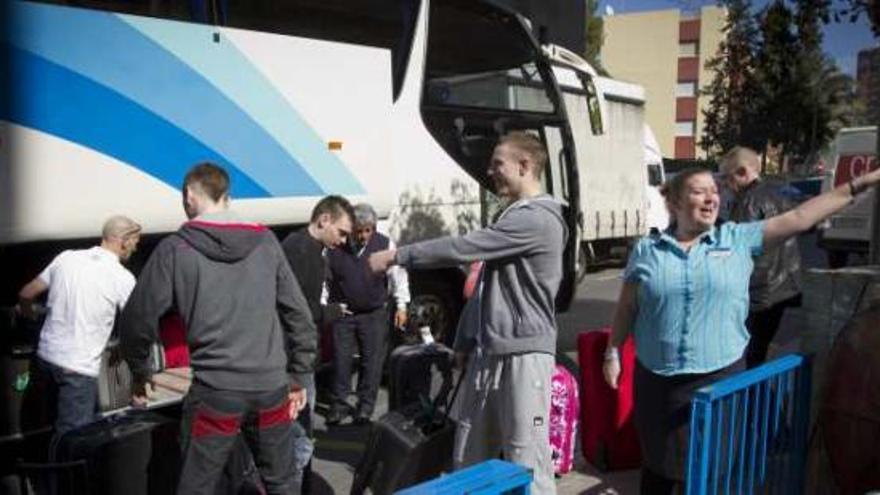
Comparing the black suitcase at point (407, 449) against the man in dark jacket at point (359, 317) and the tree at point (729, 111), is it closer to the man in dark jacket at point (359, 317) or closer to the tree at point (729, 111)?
the man in dark jacket at point (359, 317)

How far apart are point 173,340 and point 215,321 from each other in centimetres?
208

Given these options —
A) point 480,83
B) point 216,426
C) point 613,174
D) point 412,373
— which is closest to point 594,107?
point 480,83

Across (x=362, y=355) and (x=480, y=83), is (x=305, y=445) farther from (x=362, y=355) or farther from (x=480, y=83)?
(x=480, y=83)

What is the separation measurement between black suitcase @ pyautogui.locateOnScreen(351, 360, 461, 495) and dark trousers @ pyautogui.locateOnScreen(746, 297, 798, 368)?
2.48 m

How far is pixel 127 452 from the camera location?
381 cm

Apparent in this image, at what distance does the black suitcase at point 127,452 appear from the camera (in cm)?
374

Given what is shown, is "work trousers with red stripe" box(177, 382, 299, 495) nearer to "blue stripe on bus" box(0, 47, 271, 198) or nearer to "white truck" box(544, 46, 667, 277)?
"blue stripe on bus" box(0, 47, 271, 198)

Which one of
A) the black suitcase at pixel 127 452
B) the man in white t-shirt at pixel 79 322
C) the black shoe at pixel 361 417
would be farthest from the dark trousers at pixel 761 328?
the man in white t-shirt at pixel 79 322

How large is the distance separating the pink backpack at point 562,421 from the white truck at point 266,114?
2.52 m

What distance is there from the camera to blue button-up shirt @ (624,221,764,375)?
11.1 ft

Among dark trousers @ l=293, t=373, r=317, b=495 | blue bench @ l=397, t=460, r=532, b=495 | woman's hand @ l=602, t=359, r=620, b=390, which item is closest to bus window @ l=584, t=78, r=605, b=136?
dark trousers @ l=293, t=373, r=317, b=495

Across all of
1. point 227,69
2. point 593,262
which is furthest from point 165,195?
point 593,262

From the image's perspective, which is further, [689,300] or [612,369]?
[612,369]

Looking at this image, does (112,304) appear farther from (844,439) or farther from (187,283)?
(844,439)
